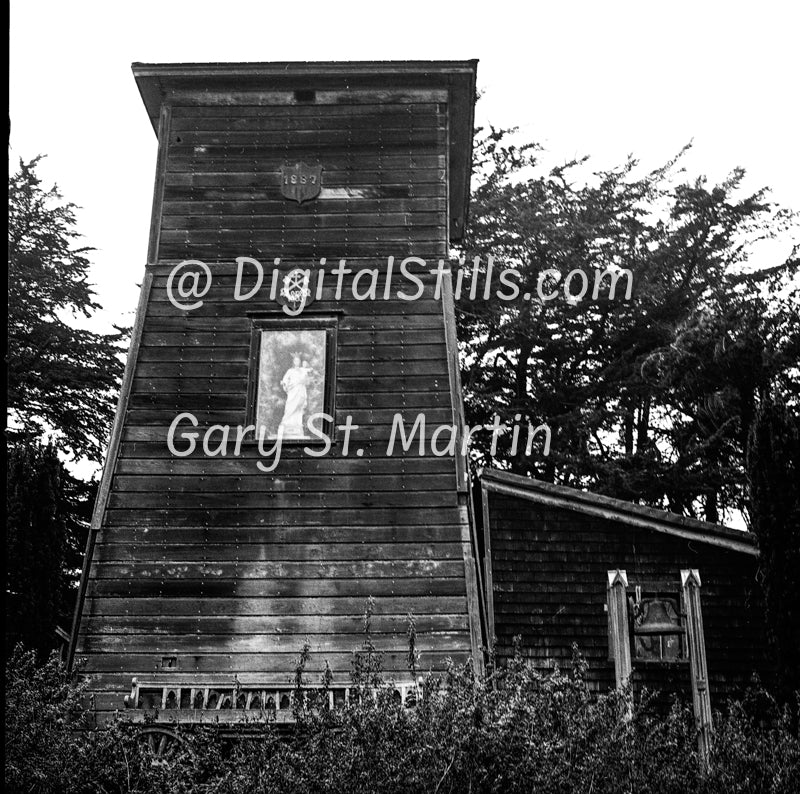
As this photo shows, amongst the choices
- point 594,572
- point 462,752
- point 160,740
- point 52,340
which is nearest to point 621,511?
point 594,572

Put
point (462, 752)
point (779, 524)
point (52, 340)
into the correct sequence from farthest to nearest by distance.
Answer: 1. point (52, 340)
2. point (779, 524)
3. point (462, 752)

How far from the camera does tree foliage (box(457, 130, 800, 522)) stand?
22.9 meters

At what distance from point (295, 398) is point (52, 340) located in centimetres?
1252

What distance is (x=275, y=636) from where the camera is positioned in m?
11.5

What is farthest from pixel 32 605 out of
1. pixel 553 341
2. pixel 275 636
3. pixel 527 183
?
pixel 527 183

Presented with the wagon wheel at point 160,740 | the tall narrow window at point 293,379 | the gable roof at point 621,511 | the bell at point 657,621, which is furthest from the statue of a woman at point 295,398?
the bell at point 657,621

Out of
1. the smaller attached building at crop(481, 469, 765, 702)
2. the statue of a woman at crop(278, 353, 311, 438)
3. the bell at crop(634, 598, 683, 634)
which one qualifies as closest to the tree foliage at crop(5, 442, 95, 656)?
the statue of a woman at crop(278, 353, 311, 438)

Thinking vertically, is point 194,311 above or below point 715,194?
below

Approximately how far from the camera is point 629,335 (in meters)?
26.0

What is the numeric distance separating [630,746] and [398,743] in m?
1.54

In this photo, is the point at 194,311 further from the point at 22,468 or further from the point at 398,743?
the point at 398,743

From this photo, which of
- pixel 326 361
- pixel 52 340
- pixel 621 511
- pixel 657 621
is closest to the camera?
pixel 657 621

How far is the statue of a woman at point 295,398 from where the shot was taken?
12680mm

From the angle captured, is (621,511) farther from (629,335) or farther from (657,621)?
(629,335)
